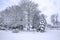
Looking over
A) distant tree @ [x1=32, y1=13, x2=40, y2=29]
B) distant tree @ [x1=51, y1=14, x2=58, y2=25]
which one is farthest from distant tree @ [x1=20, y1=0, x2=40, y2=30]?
distant tree @ [x1=51, y1=14, x2=58, y2=25]

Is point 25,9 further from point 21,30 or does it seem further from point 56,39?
point 56,39

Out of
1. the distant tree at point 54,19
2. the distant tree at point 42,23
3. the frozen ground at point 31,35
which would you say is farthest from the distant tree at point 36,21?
the distant tree at point 54,19

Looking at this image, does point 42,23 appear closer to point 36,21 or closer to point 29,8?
point 36,21

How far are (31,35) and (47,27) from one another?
366mm

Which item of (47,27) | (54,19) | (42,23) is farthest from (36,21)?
(54,19)

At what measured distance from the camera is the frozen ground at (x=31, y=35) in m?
1.80

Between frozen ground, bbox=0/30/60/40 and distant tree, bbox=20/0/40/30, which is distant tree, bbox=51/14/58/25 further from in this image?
distant tree, bbox=20/0/40/30

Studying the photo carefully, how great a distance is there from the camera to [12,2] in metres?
1.87

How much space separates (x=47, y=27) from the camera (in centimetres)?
186

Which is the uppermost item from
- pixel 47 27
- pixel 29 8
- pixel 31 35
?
pixel 29 8

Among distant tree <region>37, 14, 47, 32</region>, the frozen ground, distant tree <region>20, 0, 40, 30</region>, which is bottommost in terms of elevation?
the frozen ground

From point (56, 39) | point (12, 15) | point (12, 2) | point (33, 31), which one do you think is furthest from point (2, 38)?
point (56, 39)

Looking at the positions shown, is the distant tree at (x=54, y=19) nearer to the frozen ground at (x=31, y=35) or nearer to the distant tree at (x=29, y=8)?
the frozen ground at (x=31, y=35)

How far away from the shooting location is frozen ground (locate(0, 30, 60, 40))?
1.80 m
